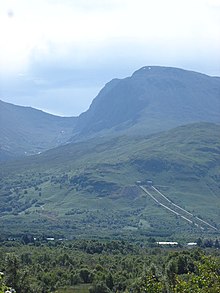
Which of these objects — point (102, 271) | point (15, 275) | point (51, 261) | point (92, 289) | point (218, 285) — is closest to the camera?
point (218, 285)

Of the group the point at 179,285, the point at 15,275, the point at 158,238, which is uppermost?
the point at 179,285

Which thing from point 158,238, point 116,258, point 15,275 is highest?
point 15,275

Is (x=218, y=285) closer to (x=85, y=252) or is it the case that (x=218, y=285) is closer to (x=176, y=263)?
(x=176, y=263)

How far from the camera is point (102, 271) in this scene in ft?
299

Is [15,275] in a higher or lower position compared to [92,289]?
higher

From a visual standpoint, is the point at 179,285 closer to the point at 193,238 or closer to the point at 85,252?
the point at 85,252

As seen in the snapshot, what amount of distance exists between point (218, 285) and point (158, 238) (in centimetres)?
16212

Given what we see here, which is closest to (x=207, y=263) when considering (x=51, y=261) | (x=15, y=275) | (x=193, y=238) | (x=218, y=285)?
(x=218, y=285)

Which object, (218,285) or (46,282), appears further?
(46,282)

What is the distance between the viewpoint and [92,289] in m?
82.0

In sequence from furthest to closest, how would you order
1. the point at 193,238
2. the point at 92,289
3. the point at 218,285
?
the point at 193,238 → the point at 92,289 → the point at 218,285

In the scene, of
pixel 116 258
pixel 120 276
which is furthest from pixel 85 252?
pixel 120 276

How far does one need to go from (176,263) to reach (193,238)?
99.8 metres

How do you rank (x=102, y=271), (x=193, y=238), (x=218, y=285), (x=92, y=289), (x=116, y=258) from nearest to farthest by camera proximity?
(x=218, y=285), (x=92, y=289), (x=102, y=271), (x=116, y=258), (x=193, y=238)
